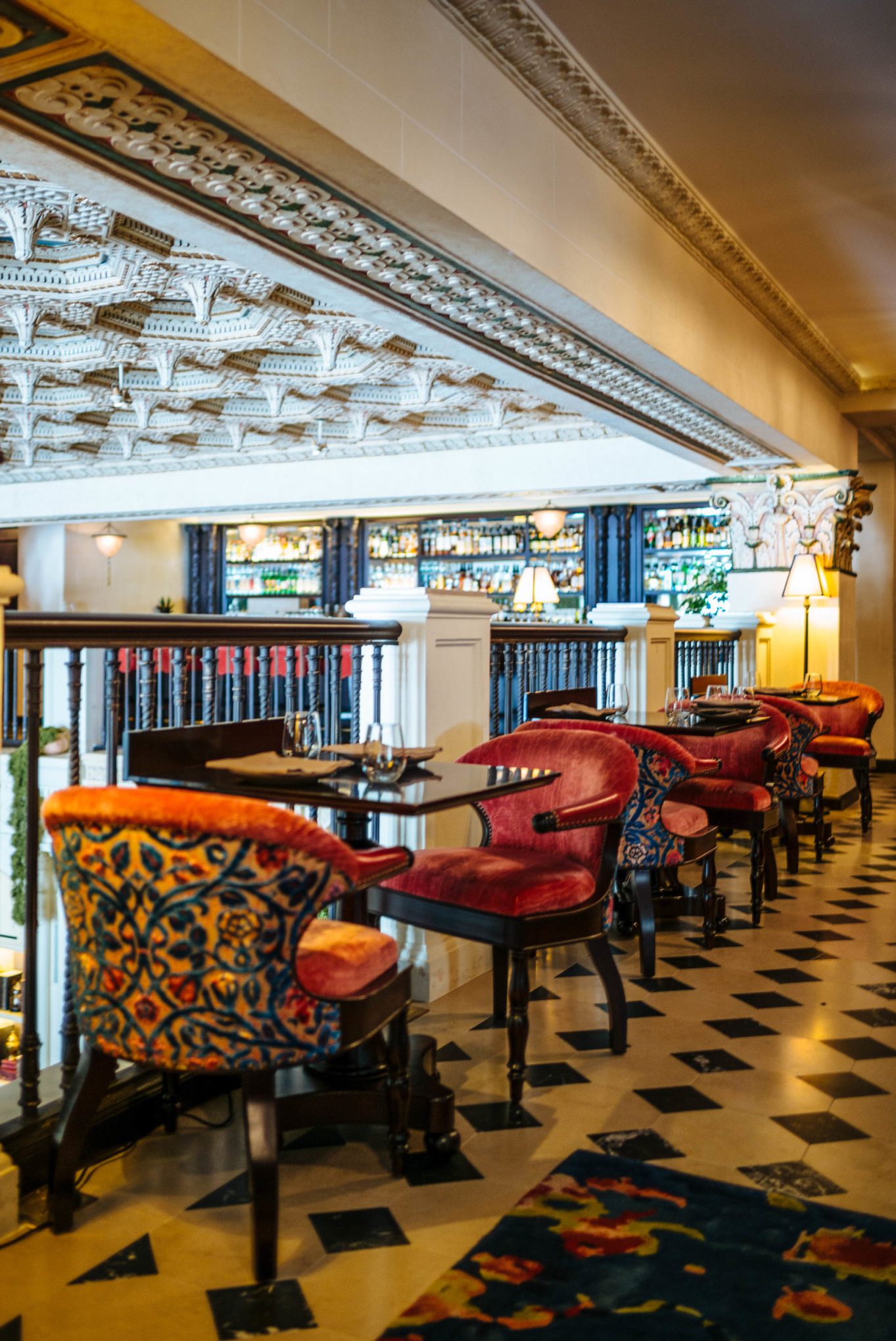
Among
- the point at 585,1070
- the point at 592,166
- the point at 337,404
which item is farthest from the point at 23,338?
the point at 585,1070

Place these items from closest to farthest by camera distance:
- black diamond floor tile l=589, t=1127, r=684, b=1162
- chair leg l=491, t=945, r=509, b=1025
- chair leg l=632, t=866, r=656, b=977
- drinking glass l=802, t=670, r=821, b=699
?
black diamond floor tile l=589, t=1127, r=684, b=1162 < chair leg l=491, t=945, r=509, b=1025 < chair leg l=632, t=866, r=656, b=977 < drinking glass l=802, t=670, r=821, b=699

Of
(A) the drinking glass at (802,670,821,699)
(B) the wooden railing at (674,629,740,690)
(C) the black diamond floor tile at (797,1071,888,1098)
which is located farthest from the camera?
(B) the wooden railing at (674,629,740,690)

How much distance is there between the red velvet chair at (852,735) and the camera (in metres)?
7.39

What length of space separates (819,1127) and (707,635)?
5.44 metres

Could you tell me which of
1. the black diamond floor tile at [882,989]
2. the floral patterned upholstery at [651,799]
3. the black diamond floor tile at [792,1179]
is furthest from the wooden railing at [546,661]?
the black diamond floor tile at [792,1179]

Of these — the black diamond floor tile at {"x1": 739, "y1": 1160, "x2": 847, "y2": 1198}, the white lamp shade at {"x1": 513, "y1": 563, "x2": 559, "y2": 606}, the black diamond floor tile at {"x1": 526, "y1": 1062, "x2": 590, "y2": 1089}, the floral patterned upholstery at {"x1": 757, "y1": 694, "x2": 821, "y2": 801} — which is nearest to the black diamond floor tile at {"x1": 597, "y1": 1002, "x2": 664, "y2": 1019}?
the black diamond floor tile at {"x1": 526, "y1": 1062, "x2": 590, "y2": 1089}

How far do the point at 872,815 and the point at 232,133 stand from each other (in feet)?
22.5

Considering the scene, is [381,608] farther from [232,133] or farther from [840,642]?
[840,642]

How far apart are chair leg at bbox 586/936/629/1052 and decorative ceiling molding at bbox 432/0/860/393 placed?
3.05 meters

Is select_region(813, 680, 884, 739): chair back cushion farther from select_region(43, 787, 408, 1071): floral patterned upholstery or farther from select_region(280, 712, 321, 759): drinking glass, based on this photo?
select_region(43, 787, 408, 1071): floral patterned upholstery

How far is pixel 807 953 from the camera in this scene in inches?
180

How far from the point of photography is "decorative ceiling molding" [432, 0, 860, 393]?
3.81 m

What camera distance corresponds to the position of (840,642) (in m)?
9.44

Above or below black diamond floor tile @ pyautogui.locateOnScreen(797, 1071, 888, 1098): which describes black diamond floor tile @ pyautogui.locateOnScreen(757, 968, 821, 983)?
below
